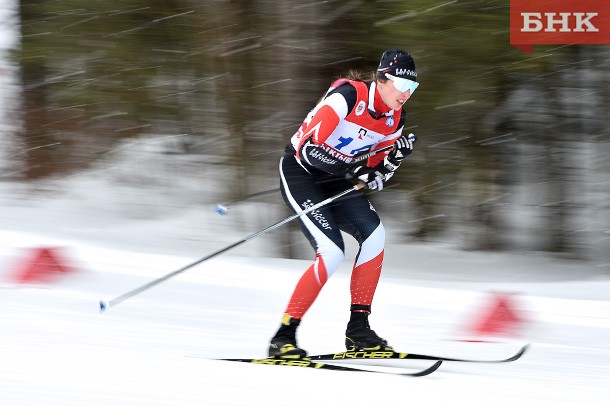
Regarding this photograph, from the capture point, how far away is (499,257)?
791 centimetres

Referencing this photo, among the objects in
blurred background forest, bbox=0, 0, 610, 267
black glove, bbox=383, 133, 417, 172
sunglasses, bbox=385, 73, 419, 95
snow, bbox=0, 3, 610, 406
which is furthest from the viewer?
blurred background forest, bbox=0, 0, 610, 267

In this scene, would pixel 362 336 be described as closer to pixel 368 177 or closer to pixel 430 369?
pixel 430 369

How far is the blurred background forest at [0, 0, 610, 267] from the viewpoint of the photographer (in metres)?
7.27

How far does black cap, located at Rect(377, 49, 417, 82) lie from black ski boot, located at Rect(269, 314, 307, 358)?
126cm

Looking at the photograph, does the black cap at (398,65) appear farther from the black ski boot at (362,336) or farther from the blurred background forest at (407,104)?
the blurred background forest at (407,104)

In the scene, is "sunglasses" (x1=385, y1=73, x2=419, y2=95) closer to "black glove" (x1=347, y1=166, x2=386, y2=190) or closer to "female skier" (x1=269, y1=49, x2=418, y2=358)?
"female skier" (x1=269, y1=49, x2=418, y2=358)

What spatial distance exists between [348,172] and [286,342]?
0.88 meters

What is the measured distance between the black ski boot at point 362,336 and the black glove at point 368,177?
24.1 inches

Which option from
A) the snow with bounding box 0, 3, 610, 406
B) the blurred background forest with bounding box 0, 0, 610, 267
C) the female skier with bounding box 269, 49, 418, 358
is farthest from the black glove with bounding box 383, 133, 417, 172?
the blurred background forest with bounding box 0, 0, 610, 267

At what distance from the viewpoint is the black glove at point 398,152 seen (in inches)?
175

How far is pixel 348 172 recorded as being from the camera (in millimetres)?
4570

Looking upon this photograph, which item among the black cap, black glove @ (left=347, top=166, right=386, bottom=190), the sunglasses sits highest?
the black cap

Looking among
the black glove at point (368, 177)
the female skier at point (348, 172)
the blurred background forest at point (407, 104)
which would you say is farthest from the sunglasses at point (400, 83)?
the blurred background forest at point (407, 104)

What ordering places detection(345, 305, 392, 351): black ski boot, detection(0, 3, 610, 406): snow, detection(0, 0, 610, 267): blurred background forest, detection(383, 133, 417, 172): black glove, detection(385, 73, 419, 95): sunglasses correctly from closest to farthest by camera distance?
detection(0, 3, 610, 406): snow → detection(385, 73, 419, 95): sunglasses → detection(383, 133, 417, 172): black glove → detection(345, 305, 392, 351): black ski boot → detection(0, 0, 610, 267): blurred background forest
